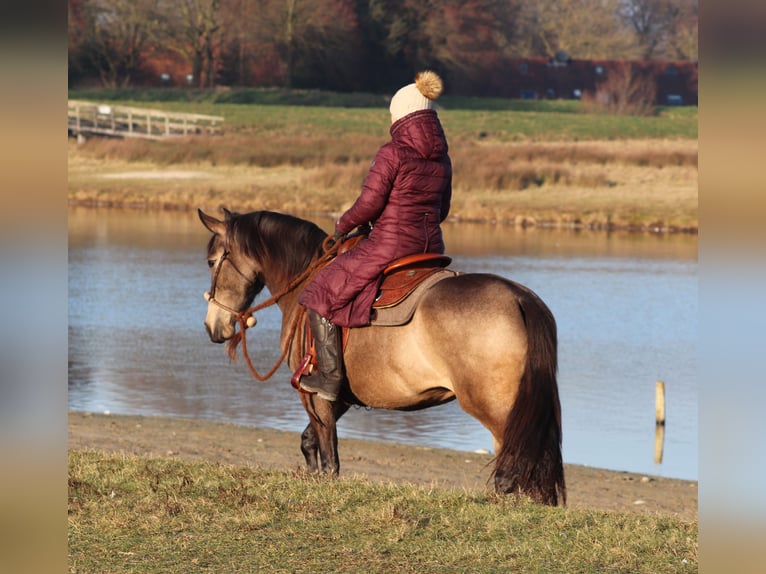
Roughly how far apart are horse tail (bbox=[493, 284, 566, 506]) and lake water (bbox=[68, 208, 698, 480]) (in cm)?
646

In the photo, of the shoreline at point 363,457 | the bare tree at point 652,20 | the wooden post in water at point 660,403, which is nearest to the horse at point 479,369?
the shoreline at point 363,457

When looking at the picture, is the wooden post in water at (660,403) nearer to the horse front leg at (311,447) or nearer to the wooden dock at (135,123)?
the horse front leg at (311,447)

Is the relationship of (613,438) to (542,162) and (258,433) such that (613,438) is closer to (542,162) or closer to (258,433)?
(258,433)

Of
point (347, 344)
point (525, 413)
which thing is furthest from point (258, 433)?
point (525, 413)

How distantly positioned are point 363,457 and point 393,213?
17.4 feet

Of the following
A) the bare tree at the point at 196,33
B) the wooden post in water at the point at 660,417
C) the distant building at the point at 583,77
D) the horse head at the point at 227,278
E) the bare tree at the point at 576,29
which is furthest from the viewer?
the bare tree at the point at 576,29

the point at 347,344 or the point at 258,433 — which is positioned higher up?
the point at 347,344

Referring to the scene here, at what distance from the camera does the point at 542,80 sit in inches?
3750

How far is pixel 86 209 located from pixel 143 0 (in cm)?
3626

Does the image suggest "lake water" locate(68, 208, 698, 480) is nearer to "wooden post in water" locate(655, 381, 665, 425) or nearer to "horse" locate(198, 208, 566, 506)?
"wooden post in water" locate(655, 381, 665, 425)

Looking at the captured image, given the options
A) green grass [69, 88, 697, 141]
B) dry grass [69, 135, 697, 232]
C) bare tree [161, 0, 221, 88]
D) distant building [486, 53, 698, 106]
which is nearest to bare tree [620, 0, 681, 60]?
distant building [486, 53, 698, 106]

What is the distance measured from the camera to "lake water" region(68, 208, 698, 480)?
1532cm

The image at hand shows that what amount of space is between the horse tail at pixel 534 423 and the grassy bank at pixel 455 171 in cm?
3370

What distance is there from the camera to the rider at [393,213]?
24.7 ft
